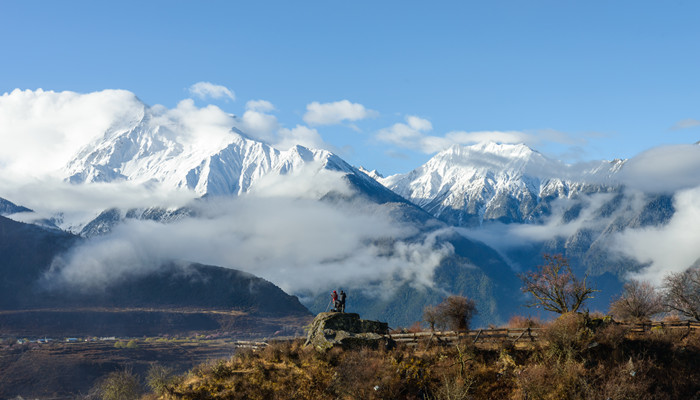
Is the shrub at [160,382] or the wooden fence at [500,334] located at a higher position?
the wooden fence at [500,334]

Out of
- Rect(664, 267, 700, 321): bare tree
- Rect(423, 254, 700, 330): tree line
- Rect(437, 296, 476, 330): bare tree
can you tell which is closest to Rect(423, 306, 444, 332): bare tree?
Rect(423, 254, 700, 330): tree line

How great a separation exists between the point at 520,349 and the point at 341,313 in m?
18.1

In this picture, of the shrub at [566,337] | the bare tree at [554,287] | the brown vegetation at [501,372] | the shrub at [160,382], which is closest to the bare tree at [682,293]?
the bare tree at [554,287]

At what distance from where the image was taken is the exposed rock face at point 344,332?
1987 inches

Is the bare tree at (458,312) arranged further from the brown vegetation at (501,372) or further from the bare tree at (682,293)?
the bare tree at (682,293)

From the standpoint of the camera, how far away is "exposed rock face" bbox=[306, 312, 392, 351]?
166 ft

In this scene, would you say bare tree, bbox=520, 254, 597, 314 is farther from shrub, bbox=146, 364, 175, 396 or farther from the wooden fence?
shrub, bbox=146, 364, 175, 396

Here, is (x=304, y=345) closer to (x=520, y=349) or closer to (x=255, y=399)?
(x=255, y=399)

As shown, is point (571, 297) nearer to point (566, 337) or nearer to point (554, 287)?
point (554, 287)

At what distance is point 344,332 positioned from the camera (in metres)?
51.8

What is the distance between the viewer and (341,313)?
5522 cm

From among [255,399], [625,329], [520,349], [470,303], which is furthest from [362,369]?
[470,303]

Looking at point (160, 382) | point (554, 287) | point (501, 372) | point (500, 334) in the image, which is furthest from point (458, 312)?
point (160, 382)

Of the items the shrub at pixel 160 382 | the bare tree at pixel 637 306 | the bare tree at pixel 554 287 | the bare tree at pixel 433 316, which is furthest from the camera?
the bare tree at pixel 433 316
